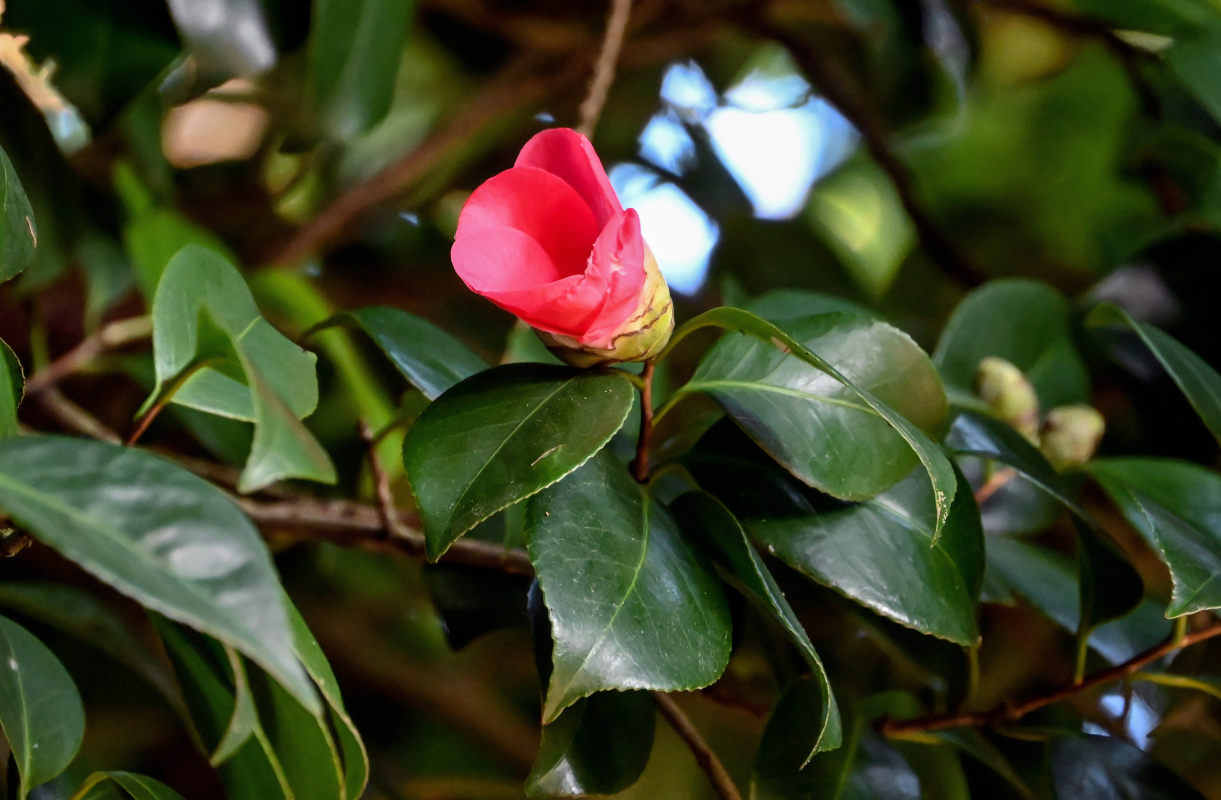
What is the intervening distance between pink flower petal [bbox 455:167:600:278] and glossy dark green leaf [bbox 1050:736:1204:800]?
0.38 metres

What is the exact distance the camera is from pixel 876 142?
3.32 feet

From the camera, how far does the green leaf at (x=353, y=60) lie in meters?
0.68

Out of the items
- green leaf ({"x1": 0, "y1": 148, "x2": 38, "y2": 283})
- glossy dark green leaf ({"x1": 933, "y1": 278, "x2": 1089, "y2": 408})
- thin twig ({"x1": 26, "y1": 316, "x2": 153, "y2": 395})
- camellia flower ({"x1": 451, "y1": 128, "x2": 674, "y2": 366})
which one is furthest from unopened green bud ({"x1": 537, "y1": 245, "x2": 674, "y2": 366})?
thin twig ({"x1": 26, "y1": 316, "x2": 153, "y2": 395})

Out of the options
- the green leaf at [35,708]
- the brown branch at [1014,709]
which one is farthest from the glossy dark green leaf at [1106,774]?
the green leaf at [35,708]

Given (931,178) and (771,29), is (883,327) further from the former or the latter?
(931,178)

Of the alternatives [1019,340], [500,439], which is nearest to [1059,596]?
[1019,340]

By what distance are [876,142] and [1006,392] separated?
0.43 metres

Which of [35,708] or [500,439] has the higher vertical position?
[500,439]

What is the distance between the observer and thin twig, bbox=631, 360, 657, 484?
1.41 feet

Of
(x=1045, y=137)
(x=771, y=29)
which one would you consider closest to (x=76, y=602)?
(x=771, y=29)

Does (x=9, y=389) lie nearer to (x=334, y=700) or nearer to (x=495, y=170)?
(x=334, y=700)

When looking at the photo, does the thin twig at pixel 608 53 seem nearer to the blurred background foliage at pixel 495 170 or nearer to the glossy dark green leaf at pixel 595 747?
the blurred background foliage at pixel 495 170

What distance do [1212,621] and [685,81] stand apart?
0.91 m

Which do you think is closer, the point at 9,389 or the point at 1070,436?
the point at 9,389
